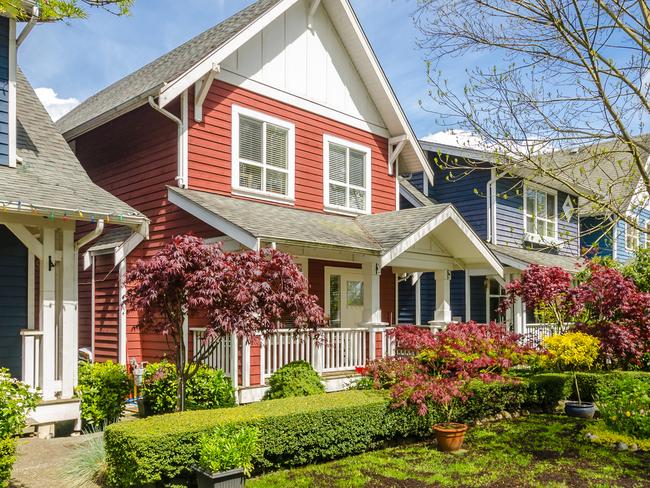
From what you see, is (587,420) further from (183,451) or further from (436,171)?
(436,171)

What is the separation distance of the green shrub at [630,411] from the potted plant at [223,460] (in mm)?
6378

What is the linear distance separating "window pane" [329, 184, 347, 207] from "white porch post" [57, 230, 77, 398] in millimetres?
7532

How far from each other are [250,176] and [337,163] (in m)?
3.00

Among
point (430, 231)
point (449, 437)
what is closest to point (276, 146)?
point (430, 231)

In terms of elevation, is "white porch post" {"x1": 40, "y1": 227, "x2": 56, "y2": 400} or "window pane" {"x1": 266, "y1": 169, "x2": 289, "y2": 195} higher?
"window pane" {"x1": 266, "y1": 169, "x2": 289, "y2": 195}

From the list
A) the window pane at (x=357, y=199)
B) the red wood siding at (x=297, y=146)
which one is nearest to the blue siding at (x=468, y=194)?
the red wood siding at (x=297, y=146)

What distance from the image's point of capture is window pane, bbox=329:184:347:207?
16.1m

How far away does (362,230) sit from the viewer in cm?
1482

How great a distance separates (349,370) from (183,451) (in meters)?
6.94

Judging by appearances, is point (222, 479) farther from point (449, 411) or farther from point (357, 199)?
point (357, 199)

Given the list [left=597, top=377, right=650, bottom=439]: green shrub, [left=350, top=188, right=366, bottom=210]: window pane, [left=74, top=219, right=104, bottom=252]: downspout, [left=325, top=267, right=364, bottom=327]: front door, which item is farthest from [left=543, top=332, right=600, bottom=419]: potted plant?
[left=74, top=219, right=104, bottom=252]: downspout

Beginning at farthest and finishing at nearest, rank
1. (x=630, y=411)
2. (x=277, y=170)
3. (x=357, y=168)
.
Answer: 1. (x=357, y=168)
2. (x=277, y=170)
3. (x=630, y=411)

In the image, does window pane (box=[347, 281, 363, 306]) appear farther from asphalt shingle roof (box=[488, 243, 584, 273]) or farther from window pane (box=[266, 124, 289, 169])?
asphalt shingle roof (box=[488, 243, 584, 273])

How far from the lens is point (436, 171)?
920 inches
